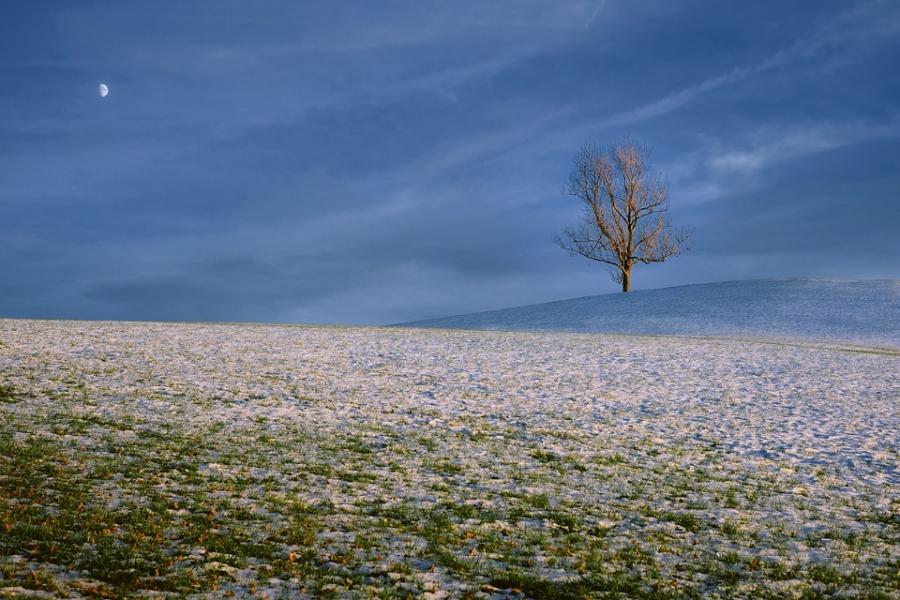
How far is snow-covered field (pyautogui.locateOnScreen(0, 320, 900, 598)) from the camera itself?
728 cm

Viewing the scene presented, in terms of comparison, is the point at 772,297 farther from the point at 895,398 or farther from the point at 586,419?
the point at 586,419

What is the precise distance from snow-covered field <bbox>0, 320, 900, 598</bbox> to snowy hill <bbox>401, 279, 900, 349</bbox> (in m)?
18.3

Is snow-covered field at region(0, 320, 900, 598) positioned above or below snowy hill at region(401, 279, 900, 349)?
below

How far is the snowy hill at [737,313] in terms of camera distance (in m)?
39.9

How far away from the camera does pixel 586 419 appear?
16188 millimetres

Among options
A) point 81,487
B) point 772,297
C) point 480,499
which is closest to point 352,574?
point 480,499

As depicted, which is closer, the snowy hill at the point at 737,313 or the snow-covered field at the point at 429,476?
the snow-covered field at the point at 429,476

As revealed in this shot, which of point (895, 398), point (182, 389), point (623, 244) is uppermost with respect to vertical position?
point (623, 244)

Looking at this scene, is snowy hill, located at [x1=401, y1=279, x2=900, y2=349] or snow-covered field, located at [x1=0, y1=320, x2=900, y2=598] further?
snowy hill, located at [x1=401, y1=279, x2=900, y2=349]

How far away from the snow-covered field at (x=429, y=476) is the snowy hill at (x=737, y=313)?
59.9 feet

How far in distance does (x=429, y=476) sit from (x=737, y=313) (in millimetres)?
40738

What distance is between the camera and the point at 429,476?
36.9 ft

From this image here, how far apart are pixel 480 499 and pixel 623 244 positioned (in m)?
53.0

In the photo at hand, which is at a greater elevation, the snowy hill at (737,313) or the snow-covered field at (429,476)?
the snowy hill at (737,313)
